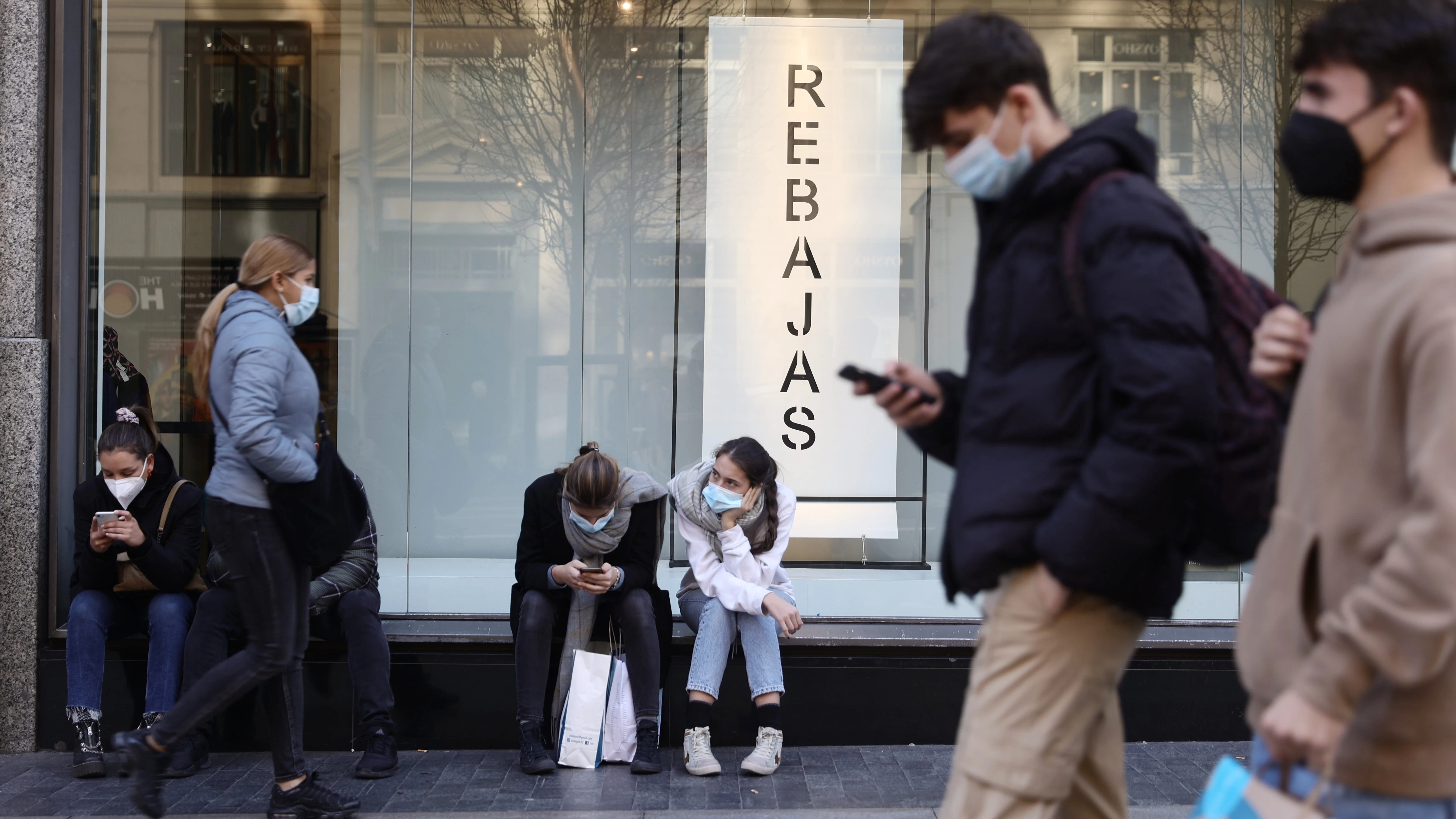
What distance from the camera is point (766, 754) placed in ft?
14.7

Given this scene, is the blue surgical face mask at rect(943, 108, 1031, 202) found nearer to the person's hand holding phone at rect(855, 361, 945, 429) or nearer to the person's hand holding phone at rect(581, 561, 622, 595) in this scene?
the person's hand holding phone at rect(855, 361, 945, 429)

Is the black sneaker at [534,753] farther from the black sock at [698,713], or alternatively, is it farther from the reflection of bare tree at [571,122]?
the reflection of bare tree at [571,122]

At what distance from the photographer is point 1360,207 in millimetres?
1748

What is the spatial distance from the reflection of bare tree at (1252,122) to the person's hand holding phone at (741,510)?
297 cm

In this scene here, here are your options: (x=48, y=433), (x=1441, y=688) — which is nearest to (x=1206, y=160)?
(x=1441, y=688)

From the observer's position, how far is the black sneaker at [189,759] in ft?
14.7

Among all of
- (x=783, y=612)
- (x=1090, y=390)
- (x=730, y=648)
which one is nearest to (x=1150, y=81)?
(x=783, y=612)

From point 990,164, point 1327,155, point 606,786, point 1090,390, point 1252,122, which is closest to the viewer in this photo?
point 1327,155

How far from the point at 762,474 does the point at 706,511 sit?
0.27 metres

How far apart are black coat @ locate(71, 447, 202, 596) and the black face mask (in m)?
4.17

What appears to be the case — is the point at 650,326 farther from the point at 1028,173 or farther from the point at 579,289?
the point at 1028,173

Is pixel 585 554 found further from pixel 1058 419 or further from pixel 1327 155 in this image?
pixel 1327 155

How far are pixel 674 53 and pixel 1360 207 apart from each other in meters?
4.76

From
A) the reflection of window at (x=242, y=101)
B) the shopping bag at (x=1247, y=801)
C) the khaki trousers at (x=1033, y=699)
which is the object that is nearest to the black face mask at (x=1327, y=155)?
the khaki trousers at (x=1033, y=699)
